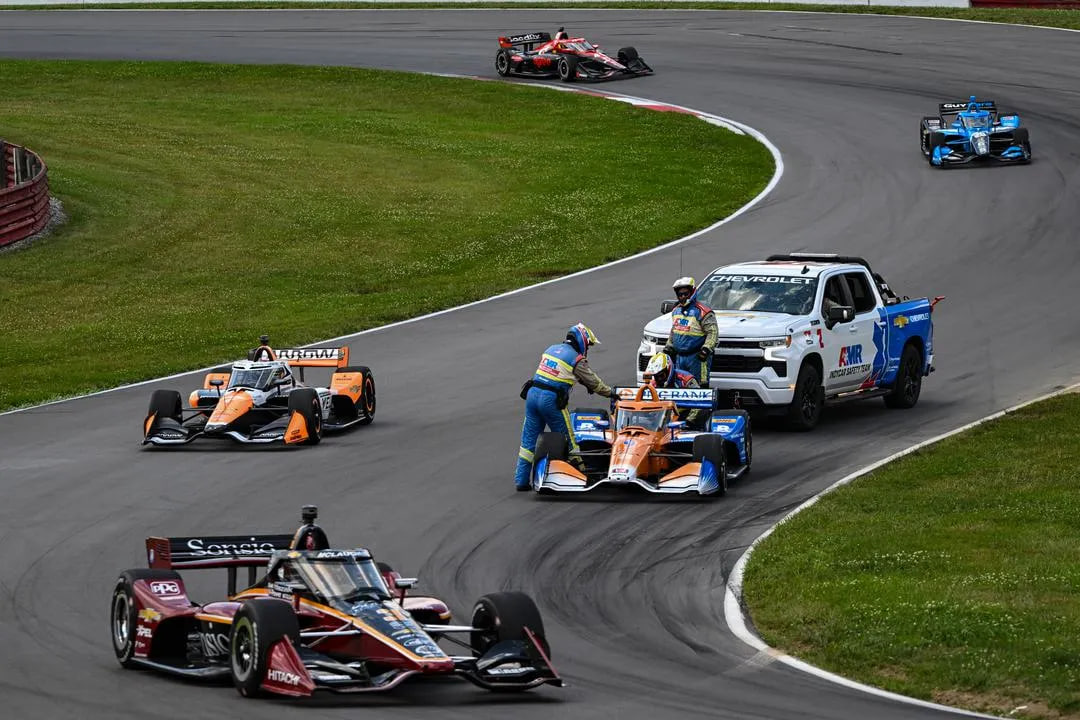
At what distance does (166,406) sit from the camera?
21953 mm

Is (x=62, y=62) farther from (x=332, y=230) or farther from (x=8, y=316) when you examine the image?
(x=8, y=316)

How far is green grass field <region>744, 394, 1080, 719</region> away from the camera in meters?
12.6

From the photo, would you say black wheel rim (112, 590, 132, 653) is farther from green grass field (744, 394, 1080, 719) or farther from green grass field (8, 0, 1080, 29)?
green grass field (8, 0, 1080, 29)

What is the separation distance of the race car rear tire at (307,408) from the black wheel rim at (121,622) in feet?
28.5

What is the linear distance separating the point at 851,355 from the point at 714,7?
44583 mm

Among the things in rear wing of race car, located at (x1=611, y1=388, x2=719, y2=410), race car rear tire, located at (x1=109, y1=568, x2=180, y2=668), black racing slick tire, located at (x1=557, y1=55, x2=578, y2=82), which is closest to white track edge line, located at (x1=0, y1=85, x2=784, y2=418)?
black racing slick tire, located at (x1=557, y1=55, x2=578, y2=82)

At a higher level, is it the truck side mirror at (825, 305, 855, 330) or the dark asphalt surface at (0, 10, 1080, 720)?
the truck side mirror at (825, 305, 855, 330)

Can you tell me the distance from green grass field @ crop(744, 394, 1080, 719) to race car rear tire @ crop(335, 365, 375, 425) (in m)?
6.85

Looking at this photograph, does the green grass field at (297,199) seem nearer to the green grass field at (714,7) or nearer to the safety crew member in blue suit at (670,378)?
the safety crew member in blue suit at (670,378)

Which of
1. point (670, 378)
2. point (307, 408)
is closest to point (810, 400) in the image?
point (670, 378)

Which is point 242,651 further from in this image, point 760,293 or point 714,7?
point 714,7

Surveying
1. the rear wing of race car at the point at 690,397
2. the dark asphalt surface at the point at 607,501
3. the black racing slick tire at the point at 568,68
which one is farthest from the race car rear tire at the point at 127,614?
the black racing slick tire at the point at 568,68

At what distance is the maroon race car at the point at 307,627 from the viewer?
11766mm

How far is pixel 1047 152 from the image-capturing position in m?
42.6
